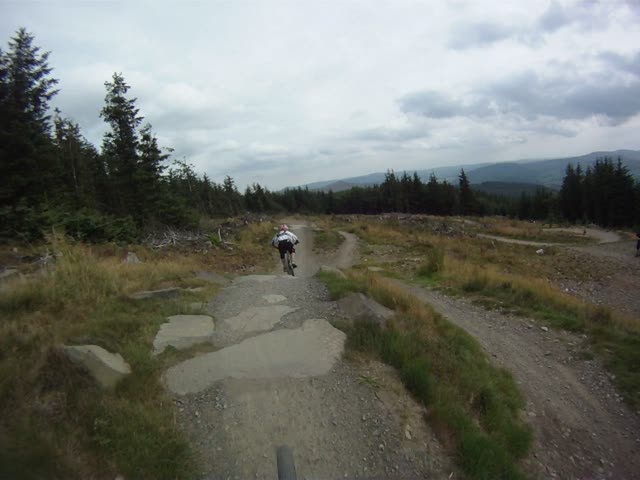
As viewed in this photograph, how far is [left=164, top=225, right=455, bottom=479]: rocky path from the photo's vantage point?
10.6ft

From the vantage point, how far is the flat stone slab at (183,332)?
4766 mm

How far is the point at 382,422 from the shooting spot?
3748 millimetres

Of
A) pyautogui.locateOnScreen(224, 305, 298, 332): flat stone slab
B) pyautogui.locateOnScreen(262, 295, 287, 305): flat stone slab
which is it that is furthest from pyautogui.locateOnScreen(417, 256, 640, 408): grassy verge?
pyautogui.locateOnScreen(262, 295, 287, 305): flat stone slab

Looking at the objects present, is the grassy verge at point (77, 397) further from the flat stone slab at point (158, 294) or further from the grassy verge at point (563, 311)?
the grassy verge at point (563, 311)

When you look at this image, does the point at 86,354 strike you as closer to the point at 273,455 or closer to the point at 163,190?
the point at 273,455

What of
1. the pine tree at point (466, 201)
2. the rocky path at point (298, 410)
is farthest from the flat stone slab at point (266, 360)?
the pine tree at point (466, 201)

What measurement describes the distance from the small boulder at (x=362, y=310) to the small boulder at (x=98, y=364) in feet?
11.1

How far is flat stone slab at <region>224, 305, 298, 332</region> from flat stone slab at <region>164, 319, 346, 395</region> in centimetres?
34

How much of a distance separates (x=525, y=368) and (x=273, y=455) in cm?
524

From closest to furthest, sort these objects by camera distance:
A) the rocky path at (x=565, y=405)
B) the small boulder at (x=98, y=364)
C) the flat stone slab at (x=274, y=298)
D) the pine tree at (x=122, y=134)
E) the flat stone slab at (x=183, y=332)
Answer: the small boulder at (x=98, y=364)
the rocky path at (x=565, y=405)
the flat stone slab at (x=183, y=332)
the flat stone slab at (x=274, y=298)
the pine tree at (x=122, y=134)

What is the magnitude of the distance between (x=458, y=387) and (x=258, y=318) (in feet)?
10.8

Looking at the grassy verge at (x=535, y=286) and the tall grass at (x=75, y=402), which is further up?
the tall grass at (x=75, y=402)

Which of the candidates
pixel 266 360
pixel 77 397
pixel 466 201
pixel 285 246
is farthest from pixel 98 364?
pixel 466 201

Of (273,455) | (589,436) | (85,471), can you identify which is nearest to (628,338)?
(589,436)
